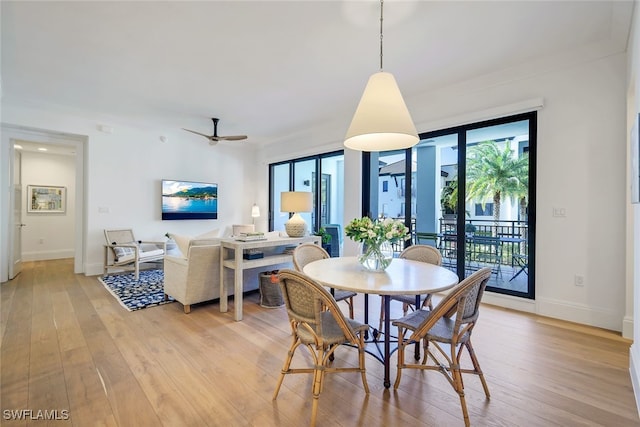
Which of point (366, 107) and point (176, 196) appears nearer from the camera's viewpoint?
point (366, 107)

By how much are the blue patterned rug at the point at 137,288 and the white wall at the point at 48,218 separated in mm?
2959

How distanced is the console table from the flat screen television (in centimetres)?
325

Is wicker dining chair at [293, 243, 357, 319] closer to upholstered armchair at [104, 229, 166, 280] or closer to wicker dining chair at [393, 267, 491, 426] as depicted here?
wicker dining chair at [393, 267, 491, 426]

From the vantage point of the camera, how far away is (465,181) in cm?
377

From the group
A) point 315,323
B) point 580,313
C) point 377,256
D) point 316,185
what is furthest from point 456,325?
point 316,185

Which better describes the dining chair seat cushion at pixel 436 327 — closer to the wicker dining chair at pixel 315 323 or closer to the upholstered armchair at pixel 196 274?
the wicker dining chair at pixel 315 323

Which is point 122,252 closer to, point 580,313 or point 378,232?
point 378,232

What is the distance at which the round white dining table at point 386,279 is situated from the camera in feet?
5.44

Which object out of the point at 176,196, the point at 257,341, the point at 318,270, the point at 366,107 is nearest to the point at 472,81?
the point at 366,107

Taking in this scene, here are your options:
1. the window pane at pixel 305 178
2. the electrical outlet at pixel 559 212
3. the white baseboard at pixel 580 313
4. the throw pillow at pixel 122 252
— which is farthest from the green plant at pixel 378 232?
the throw pillow at pixel 122 252

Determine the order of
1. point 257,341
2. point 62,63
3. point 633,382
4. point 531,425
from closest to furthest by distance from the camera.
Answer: point 531,425, point 633,382, point 257,341, point 62,63

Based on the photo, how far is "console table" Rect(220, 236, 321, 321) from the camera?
307cm

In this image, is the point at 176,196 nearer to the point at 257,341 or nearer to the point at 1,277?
the point at 1,277

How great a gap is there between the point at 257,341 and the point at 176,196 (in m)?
4.50
